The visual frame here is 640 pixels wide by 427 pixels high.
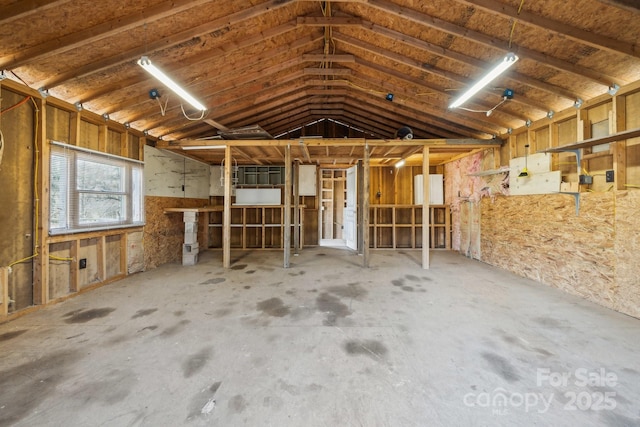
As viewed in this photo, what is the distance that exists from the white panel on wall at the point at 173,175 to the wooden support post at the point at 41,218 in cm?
170

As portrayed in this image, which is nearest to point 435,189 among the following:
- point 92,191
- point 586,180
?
point 586,180

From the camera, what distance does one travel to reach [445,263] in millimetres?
5359

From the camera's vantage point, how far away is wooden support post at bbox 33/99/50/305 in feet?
9.79

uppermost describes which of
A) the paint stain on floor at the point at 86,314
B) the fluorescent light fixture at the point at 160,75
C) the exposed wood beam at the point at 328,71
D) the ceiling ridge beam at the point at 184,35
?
the exposed wood beam at the point at 328,71

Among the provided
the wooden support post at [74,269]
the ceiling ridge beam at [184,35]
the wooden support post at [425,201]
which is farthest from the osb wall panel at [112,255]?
the wooden support post at [425,201]

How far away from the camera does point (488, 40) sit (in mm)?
2850

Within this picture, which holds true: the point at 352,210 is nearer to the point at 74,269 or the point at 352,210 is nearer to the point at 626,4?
the point at 626,4

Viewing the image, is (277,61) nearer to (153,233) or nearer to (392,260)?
(153,233)

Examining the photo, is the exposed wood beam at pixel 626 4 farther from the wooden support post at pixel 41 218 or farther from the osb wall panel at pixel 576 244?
the wooden support post at pixel 41 218

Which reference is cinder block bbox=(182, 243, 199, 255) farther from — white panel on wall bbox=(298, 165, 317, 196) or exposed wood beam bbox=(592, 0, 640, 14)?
exposed wood beam bbox=(592, 0, 640, 14)

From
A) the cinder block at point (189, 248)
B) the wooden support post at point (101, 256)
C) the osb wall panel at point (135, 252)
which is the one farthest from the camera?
the cinder block at point (189, 248)

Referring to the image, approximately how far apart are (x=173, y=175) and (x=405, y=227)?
259 inches

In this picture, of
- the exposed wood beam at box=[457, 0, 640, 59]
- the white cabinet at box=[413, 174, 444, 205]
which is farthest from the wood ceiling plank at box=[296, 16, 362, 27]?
the white cabinet at box=[413, 174, 444, 205]

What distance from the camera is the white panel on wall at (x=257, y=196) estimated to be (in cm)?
725
